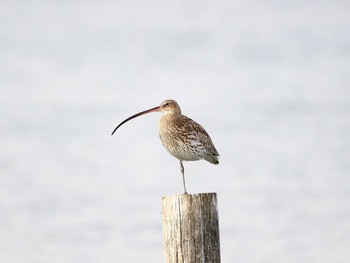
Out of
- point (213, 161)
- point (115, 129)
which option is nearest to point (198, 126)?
point (213, 161)

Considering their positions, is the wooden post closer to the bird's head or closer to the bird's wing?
the bird's wing

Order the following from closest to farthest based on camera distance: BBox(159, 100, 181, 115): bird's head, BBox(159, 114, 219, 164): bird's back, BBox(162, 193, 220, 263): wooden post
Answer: BBox(162, 193, 220, 263): wooden post → BBox(159, 114, 219, 164): bird's back → BBox(159, 100, 181, 115): bird's head

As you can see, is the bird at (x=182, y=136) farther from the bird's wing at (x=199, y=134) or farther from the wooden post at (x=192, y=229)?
the wooden post at (x=192, y=229)

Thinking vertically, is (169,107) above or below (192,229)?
above

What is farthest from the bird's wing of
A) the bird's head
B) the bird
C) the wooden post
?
the wooden post

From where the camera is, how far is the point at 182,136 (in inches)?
533

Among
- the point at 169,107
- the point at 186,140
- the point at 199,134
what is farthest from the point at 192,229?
the point at 169,107

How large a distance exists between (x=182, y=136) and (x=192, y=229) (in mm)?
5477

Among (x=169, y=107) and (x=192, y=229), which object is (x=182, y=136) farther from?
(x=192, y=229)

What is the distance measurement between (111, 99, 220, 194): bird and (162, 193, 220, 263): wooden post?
181 inches

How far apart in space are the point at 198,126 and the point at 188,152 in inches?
34.7

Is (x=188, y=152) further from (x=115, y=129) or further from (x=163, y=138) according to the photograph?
(x=115, y=129)

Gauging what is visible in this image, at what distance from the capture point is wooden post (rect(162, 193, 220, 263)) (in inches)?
321

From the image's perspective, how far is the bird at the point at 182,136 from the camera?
13.5m
